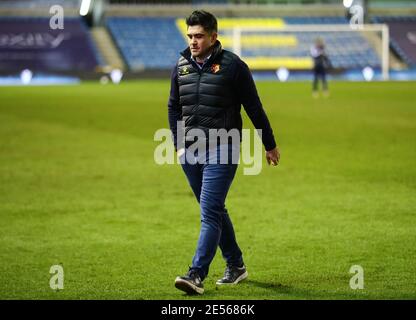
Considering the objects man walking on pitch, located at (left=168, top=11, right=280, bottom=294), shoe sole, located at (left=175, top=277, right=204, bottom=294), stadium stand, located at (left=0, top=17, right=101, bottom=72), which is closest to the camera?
shoe sole, located at (left=175, top=277, right=204, bottom=294)

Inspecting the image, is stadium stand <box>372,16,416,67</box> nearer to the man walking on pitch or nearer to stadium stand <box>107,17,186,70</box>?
stadium stand <box>107,17,186,70</box>

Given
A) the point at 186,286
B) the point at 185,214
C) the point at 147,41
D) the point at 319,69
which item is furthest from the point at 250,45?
the point at 186,286

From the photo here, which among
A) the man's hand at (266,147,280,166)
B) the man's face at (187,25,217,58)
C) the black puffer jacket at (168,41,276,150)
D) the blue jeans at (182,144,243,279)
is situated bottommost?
the blue jeans at (182,144,243,279)

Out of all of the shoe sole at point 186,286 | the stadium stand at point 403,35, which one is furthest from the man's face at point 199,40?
the stadium stand at point 403,35

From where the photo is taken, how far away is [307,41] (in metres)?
63.5

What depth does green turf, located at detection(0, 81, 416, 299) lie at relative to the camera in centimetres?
862

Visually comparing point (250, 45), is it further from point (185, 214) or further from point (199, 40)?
point (199, 40)

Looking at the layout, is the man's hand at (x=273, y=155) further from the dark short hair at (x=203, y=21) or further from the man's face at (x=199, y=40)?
the dark short hair at (x=203, y=21)

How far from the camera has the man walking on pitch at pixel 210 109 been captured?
797 cm

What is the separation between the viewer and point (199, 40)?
792cm

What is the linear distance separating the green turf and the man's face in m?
1.99

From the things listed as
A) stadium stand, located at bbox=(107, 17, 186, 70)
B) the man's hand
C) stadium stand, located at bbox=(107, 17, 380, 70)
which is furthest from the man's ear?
stadium stand, located at bbox=(107, 17, 186, 70)

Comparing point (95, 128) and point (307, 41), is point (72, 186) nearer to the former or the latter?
point (95, 128)
